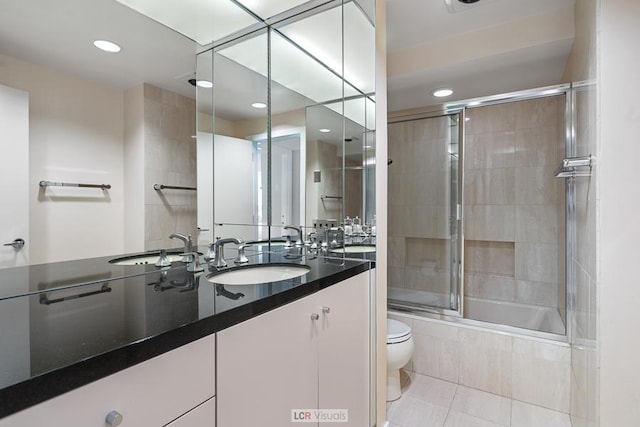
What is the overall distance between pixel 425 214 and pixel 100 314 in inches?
111

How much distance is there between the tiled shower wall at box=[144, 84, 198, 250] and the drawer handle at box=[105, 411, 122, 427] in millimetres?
827

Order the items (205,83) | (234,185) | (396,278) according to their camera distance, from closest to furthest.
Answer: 1. (205,83)
2. (234,185)
3. (396,278)

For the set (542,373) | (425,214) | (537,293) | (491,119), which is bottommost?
(542,373)

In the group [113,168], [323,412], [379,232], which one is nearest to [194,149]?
[113,168]

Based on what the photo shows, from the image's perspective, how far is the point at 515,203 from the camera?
2.92 meters

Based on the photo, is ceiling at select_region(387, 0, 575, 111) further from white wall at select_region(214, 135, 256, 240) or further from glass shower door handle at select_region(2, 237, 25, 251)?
glass shower door handle at select_region(2, 237, 25, 251)

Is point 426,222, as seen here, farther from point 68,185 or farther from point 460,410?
point 68,185

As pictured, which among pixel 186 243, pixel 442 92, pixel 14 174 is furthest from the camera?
pixel 442 92

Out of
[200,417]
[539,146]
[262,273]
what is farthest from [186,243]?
[539,146]

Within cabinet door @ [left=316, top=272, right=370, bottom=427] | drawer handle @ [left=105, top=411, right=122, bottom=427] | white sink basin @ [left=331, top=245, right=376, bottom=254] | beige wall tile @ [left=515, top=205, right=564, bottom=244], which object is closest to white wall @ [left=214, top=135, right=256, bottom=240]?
white sink basin @ [left=331, top=245, right=376, bottom=254]

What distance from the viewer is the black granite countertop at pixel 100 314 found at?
0.52m

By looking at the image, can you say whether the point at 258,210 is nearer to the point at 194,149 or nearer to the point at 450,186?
the point at 194,149

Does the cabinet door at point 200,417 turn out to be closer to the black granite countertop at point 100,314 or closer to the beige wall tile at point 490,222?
the black granite countertop at point 100,314

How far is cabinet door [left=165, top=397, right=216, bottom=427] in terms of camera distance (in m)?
0.71
